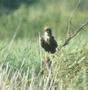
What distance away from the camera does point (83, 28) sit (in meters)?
5.80

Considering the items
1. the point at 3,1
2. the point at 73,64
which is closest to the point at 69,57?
the point at 73,64

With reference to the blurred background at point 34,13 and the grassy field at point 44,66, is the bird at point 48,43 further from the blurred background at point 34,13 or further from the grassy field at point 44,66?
the blurred background at point 34,13

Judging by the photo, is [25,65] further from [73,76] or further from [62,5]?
[62,5]

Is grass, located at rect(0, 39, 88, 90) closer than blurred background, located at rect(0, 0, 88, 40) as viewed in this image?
Yes

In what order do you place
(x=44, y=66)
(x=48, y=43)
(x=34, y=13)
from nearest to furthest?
1. (x=44, y=66)
2. (x=48, y=43)
3. (x=34, y=13)

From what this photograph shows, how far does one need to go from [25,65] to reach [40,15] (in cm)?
1568

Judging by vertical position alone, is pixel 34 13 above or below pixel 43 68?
below

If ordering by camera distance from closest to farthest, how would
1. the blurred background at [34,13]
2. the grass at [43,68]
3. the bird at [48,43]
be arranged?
the grass at [43,68] → the bird at [48,43] → the blurred background at [34,13]

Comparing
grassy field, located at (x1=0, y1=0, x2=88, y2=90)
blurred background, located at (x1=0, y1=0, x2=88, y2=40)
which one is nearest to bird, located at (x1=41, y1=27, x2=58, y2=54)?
grassy field, located at (x1=0, y1=0, x2=88, y2=90)

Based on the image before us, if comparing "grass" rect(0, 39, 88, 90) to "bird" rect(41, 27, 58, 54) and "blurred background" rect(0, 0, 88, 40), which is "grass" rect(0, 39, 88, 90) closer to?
"bird" rect(41, 27, 58, 54)

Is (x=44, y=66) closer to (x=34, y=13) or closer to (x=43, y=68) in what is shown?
(x=43, y=68)

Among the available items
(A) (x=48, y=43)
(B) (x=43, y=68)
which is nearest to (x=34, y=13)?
(A) (x=48, y=43)

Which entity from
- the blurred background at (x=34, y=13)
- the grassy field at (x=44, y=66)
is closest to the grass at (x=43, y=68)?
the grassy field at (x=44, y=66)

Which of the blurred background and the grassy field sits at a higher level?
the grassy field
